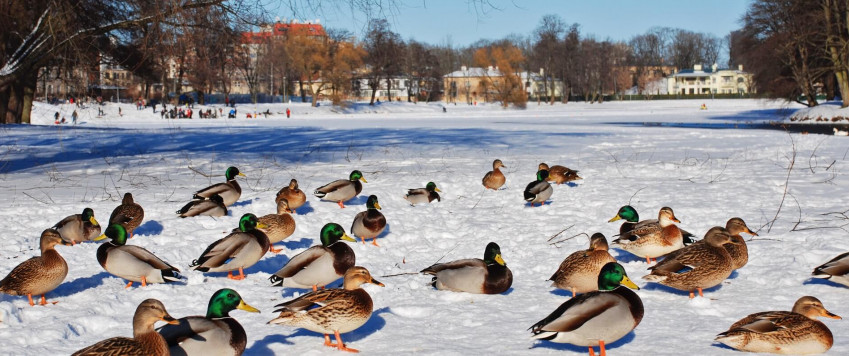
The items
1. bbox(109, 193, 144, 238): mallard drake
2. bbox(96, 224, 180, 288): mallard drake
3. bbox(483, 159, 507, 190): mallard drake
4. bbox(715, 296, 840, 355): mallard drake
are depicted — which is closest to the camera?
bbox(715, 296, 840, 355): mallard drake

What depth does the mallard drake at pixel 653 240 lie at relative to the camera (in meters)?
7.01

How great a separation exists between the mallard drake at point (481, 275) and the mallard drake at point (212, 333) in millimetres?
2303

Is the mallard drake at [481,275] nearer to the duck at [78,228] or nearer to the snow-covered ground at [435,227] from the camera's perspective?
the snow-covered ground at [435,227]

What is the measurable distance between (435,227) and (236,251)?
3.14m

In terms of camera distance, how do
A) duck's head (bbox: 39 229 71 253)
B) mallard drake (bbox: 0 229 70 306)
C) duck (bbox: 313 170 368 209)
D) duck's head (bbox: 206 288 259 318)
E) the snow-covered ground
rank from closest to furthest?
duck's head (bbox: 206 288 259 318)
the snow-covered ground
mallard drake (bbox: 0 229 70 306)
duck's head (bbox: 39 229 71 253)
duck (bbox: 313 170 368 209)

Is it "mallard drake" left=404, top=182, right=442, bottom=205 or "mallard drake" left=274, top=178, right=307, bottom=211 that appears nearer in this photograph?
"mallard drake" left=274, top=178, right=307, bottom=211

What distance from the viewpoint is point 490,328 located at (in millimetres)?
5445

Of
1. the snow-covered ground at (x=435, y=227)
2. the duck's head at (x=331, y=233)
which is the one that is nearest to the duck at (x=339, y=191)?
the snow-covered ground at (x=435, y=227)

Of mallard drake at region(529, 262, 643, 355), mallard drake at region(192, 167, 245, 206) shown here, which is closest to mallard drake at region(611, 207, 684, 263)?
mallard drake at region(529, 262, 643, 355)

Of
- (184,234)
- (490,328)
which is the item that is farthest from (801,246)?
(184,234)

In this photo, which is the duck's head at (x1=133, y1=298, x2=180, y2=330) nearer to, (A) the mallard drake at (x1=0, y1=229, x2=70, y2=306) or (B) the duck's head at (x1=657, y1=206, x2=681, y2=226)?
(A) the mallard drake at (x1=0, y1=229, x2=70, y2=306)

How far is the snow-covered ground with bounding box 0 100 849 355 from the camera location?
5.28 m

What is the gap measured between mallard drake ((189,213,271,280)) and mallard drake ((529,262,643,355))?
3.05 m

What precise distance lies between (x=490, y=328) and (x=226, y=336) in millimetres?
2051
